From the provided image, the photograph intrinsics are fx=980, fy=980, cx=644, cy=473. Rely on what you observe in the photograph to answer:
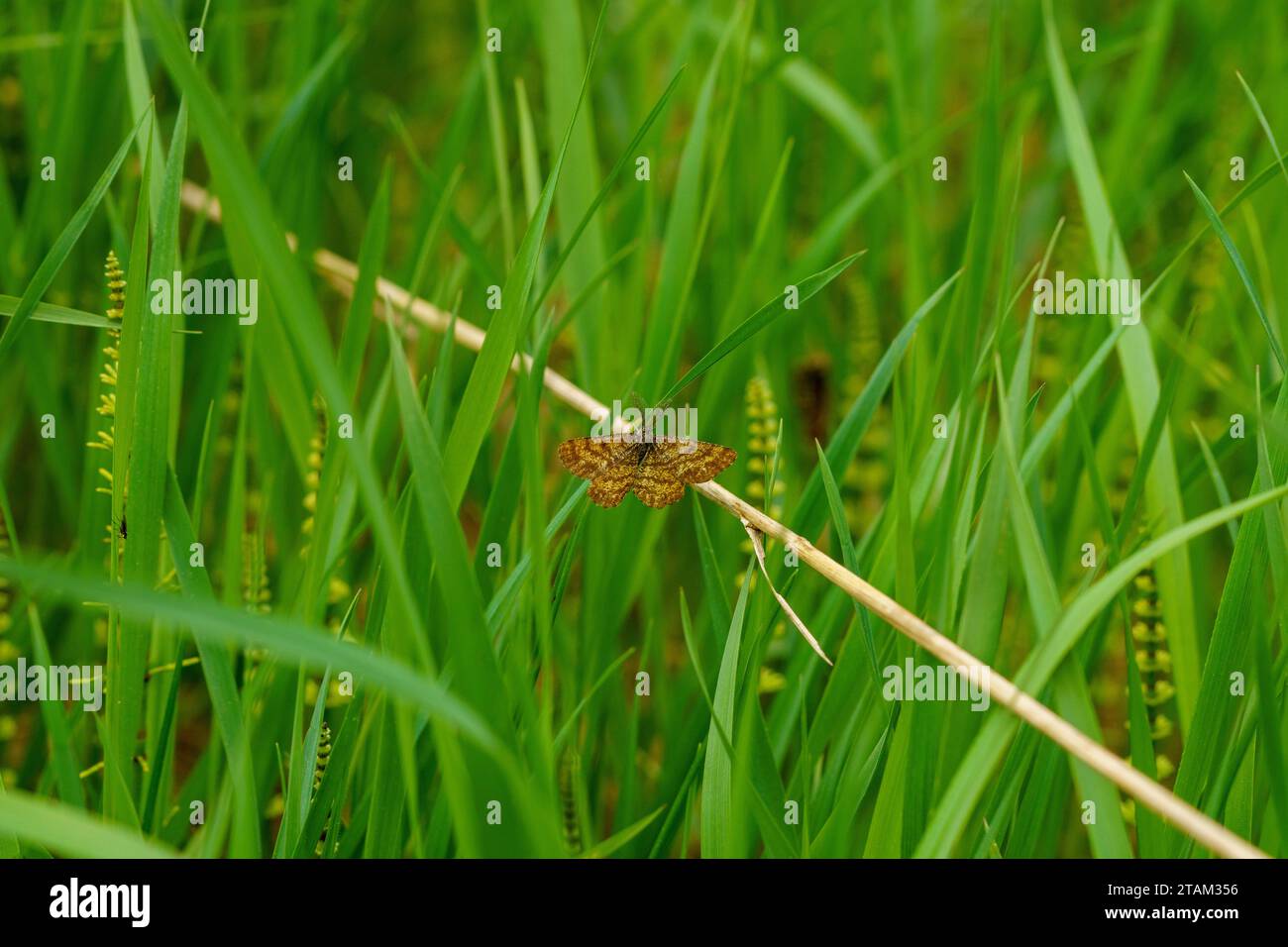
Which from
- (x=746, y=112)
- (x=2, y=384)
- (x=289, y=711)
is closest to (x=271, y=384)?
(x=289, y=711)

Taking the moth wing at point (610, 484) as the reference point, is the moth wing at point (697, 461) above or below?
above

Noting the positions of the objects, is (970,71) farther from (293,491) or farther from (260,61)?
(293,491)

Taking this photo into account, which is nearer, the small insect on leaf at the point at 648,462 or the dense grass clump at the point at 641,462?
the dense grass clump at the point at 641,462

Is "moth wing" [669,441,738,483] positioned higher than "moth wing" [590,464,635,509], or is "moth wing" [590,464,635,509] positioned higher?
"moth wing" [669,441,738,483]

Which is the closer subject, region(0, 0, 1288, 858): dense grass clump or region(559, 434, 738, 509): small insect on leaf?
region(0, 0, 1288, 858): dense grass clump

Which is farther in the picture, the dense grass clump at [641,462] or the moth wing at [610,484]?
the moth wing at [610,484]
